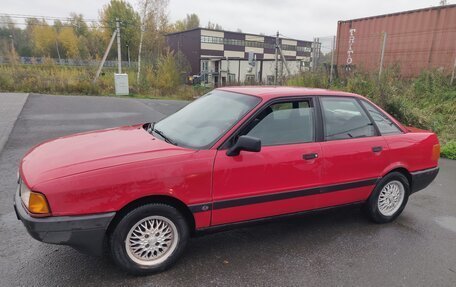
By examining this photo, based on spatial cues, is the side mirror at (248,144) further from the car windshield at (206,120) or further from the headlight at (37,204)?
the headlight at (37,204)

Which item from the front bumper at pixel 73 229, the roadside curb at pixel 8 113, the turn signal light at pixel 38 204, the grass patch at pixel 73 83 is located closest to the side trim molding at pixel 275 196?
the front bumper at pixel 73 229

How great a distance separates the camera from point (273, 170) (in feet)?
10.3

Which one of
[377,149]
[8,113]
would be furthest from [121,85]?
[377,149]

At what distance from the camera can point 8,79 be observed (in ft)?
58.2

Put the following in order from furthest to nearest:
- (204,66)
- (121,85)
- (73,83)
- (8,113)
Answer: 1. (204,66)
2. (121,85)
3. (73,83)
4. (8,113)

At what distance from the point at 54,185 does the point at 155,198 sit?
76 centimetres

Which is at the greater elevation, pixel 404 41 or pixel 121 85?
pixel 404 41

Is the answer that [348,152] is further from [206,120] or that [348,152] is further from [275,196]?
[206,120]

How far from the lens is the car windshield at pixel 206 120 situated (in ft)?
10.2

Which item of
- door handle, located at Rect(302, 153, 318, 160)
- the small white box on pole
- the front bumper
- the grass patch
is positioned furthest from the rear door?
the small white box on pole

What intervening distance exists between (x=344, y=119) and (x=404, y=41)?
1251cm

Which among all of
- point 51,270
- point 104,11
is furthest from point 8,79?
point 104,11

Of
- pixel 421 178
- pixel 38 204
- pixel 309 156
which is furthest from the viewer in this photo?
pixel 421 178

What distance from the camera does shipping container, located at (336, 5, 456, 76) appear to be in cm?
1242
